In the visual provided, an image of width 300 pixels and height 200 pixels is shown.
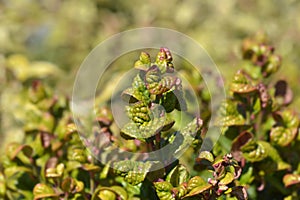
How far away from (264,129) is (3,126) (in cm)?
142

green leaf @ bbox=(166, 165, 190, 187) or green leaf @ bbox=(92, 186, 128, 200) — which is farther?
green leaf @ bbox=(92, 186, 128, 200)

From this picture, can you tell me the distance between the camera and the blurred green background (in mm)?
3562

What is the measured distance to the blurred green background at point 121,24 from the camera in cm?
356

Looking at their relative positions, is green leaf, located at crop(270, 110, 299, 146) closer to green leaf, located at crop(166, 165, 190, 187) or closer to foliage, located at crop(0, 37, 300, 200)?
foliage, located at crop(0, 37, 300, 200)

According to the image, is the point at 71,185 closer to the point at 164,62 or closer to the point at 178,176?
the point at 178,176

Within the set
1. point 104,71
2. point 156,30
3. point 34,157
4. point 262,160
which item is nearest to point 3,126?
point 104,71

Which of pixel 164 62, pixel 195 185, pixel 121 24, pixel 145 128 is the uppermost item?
pixel 121 24

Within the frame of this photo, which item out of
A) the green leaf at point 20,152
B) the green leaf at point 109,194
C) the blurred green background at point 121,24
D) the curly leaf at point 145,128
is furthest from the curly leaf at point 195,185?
the blurred green background at point 121,24

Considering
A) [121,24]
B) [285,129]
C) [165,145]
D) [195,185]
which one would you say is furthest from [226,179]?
[121,24]

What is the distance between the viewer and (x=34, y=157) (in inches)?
59.9

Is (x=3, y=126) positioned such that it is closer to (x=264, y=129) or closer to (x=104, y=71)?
(x=104, y=71)

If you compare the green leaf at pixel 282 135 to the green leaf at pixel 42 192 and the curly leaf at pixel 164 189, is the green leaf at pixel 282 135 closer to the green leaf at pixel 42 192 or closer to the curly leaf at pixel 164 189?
the curly leaf at pixel 164 189

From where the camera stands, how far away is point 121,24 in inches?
166

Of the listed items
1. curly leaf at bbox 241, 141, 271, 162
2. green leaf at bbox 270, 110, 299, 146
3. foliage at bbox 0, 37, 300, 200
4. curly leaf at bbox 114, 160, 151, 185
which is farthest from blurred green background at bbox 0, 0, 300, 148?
curly leaf at bbox 114, 160, 151, 185
